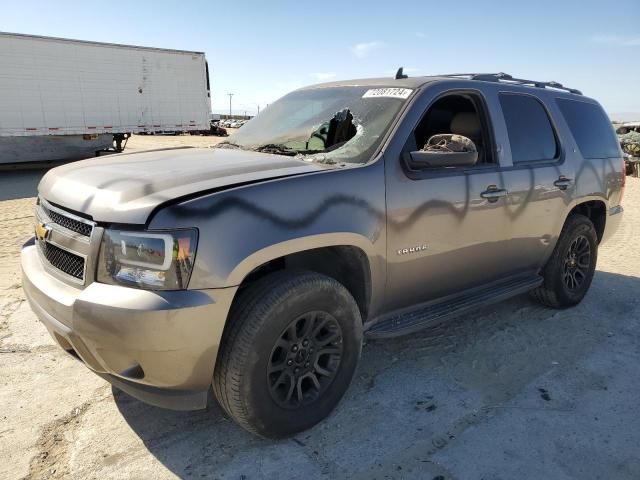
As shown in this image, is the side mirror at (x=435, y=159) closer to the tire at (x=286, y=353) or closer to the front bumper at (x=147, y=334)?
the tire at (x=286, y=353)

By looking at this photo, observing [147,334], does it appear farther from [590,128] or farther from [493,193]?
[590,128]

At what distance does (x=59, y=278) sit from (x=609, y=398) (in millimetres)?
3358

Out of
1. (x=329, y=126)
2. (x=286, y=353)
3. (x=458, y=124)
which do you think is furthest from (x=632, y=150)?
(x=286, y=353)

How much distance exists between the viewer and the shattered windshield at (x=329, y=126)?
305cm

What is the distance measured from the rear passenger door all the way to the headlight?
2.42 metres

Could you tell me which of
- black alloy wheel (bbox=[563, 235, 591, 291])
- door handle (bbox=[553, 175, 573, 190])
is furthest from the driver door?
black alloy wheel (bbox=[563, 235, 591, 291])

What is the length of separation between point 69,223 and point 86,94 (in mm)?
14586

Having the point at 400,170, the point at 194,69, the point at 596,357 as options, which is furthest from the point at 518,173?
the point at 194,69

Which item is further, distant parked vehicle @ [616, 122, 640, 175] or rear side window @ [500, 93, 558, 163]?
distant parked vehicle @ [616, 122, 640, 175]

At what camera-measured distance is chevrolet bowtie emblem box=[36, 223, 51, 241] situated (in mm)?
2696

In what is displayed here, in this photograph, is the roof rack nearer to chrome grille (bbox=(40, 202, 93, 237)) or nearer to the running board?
the running board

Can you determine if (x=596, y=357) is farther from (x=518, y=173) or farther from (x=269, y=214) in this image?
(x=269, y=214)

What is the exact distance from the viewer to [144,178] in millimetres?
2529

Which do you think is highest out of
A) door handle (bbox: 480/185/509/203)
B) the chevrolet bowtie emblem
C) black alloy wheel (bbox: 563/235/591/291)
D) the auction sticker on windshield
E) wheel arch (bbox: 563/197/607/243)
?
the auction sticker on windshield
